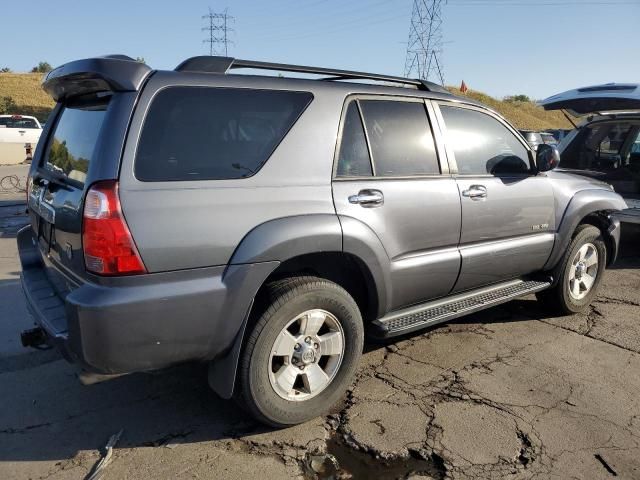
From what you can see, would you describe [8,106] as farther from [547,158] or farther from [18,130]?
[547,158]

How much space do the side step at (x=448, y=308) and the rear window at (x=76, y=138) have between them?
1.94 m

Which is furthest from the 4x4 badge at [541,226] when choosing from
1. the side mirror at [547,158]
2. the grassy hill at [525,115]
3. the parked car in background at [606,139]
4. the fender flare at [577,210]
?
the grassy hill at [525,115]

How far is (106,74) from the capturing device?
2.70 metres

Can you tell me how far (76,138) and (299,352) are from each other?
5.69 ft

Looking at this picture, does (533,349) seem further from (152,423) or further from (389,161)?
(152,423)

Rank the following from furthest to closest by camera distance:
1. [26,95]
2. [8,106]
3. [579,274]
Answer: [26,95]
[8,106]
[579,274]

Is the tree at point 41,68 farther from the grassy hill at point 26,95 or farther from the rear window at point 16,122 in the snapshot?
the rear window at point 16,122

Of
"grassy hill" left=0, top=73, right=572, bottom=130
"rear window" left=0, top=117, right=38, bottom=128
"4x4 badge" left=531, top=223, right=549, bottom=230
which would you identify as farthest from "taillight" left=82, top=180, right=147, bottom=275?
"grassy hill" left=0, top=73, right=572, bottom=130

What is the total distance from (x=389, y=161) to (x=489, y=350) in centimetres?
173

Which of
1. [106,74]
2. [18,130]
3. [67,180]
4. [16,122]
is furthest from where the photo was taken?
[16,122]

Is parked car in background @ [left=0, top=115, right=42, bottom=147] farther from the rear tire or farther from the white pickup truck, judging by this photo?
the rear tire

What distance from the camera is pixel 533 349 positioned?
432cm

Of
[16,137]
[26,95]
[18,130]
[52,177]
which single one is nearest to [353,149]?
[52,177]

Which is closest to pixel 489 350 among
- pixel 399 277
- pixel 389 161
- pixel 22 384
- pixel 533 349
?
pixel 533 349
